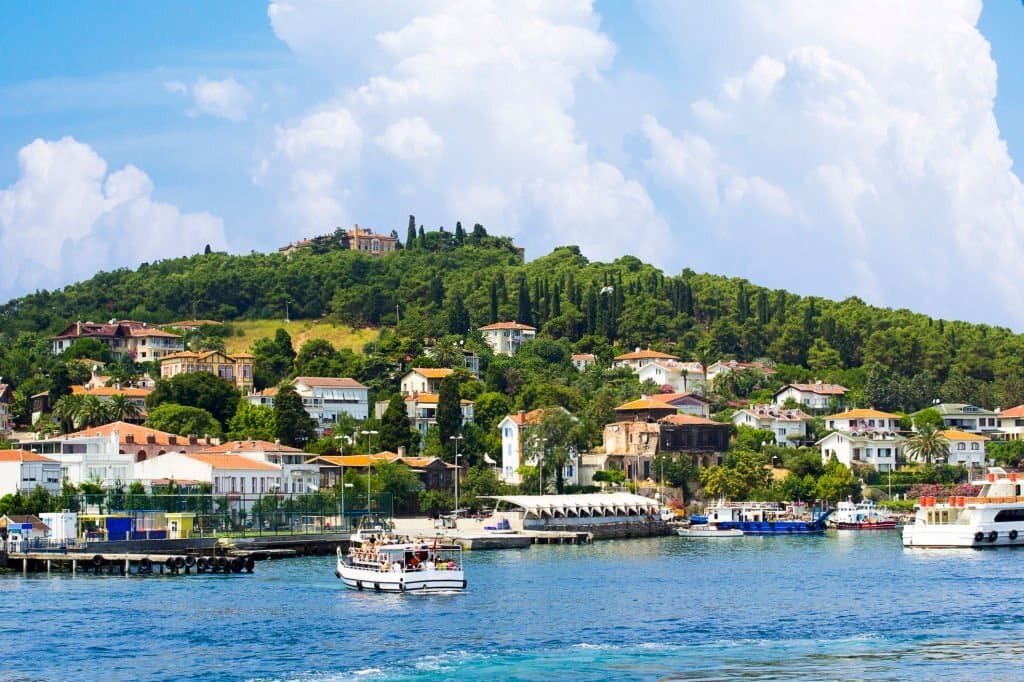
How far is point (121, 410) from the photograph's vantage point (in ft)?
393

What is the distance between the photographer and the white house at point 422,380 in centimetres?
13938

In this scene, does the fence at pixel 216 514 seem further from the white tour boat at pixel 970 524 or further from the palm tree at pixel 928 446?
the palm tree at pixel 928 446

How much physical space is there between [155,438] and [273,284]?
3562 inches

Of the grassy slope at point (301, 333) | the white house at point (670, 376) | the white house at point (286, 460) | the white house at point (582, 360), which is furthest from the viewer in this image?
the grassy slope at point (301, 333)

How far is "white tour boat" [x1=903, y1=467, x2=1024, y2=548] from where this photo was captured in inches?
3460

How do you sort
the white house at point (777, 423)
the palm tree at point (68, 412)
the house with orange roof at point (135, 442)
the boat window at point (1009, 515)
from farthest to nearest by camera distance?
the white house at point (777, 423) < the palm tree at point (68, 412) < the house with orange roof at point (135, 442) < the boat window at point (1009, 515)

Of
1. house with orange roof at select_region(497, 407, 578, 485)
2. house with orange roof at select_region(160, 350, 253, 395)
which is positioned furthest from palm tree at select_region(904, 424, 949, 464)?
house with orange roof at select_region(160, 350, 253, 395)

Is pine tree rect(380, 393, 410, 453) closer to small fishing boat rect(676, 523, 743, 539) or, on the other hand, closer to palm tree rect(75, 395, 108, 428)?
palm tree rect(75, 395, 108, 428)

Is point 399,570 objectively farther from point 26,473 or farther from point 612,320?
point 612,320

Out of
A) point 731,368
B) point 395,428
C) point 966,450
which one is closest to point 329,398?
point 395,428

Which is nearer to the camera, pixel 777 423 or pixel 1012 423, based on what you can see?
pixel 777 423

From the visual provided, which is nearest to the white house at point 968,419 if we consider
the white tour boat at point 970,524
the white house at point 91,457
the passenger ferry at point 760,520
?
the passenger ferry at point 760,520

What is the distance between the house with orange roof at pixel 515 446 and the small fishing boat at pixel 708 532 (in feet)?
51.8

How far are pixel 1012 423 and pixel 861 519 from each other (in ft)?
132
